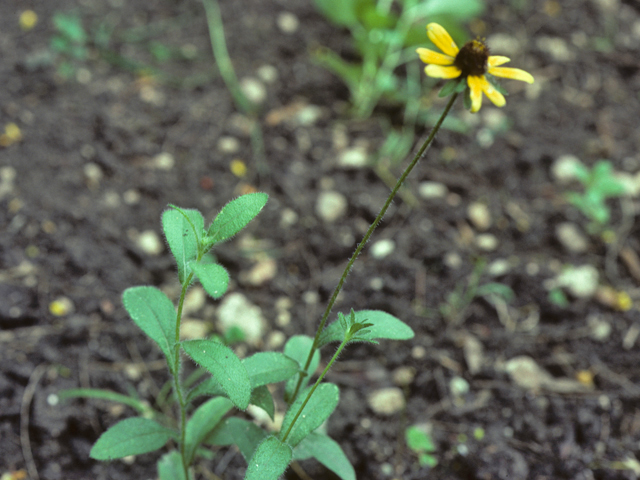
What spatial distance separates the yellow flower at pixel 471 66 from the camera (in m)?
1.07

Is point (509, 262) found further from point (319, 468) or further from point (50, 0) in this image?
point (50, 0)

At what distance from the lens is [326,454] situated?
3.92 ft

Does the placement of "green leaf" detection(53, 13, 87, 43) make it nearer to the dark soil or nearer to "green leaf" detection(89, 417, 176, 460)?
the dark soil

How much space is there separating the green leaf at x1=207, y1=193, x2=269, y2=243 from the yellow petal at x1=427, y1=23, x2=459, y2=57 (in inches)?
20.5

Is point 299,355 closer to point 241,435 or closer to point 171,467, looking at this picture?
point 241,435

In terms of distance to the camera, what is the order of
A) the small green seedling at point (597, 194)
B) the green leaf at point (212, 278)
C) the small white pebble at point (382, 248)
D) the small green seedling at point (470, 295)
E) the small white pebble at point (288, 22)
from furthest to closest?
the small white pebble at point (288, 22) → the small green seedling at point (597, 194) → the small white pebble at point (382, 248) → the small green seedling at point (470, 295) → the green leaf at point (212, 278)

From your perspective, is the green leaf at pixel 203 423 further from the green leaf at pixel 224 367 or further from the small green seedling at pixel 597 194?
the small green seedling at pixel 597 194

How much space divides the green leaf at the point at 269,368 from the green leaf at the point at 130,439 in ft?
0.91

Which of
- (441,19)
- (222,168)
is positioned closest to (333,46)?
(441,19)

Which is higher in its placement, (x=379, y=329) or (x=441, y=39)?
(x=441, y=39)

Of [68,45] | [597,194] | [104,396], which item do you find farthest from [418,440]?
[68,45]

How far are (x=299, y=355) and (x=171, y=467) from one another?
1.47 feet

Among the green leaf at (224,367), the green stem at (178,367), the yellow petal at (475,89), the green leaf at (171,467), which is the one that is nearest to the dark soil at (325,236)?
the green leaf at (171,467)

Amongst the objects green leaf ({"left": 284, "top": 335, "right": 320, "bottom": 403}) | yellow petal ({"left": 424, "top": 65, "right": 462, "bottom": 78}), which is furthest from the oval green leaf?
yellow petal ({"left": 424, "top": 65, "right": 462, "bottom": 78})
